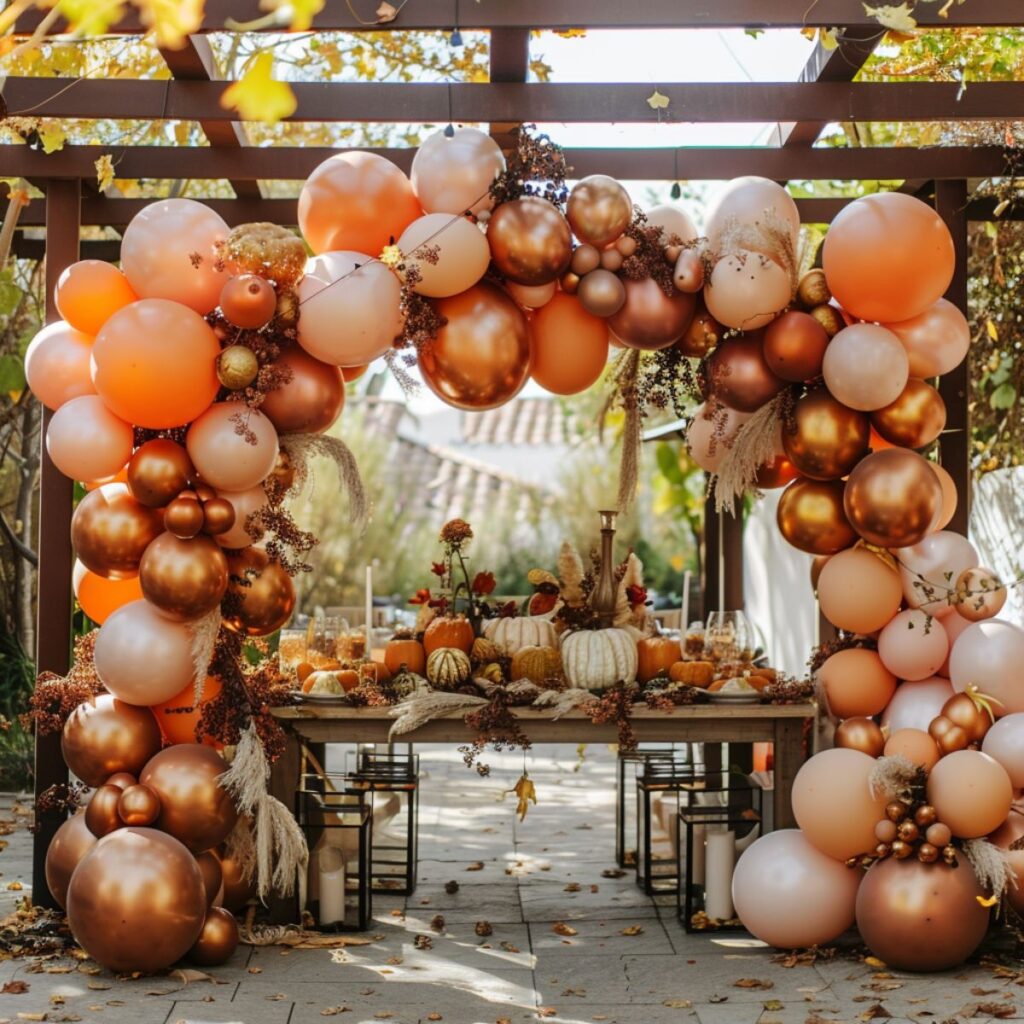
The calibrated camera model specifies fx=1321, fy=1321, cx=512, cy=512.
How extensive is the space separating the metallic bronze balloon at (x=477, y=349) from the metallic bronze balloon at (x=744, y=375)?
0.72 m

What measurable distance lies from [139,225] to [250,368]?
24.6 inches

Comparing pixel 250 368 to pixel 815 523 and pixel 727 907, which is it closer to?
pixel 815 523

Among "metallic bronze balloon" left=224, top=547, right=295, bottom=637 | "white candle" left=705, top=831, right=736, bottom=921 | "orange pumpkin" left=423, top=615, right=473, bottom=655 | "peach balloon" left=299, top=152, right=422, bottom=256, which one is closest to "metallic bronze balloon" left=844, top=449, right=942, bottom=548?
"white candle" left=705, top=831, right=736, bottom=921

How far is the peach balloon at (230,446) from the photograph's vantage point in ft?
13.8

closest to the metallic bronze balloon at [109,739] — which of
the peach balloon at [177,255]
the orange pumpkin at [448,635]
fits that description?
the orange pumpkin at [448,635]

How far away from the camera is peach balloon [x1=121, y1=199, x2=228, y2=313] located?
431 centimetres

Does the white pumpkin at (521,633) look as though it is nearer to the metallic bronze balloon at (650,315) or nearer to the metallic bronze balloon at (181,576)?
the metallic bronze balloon at (650,315)

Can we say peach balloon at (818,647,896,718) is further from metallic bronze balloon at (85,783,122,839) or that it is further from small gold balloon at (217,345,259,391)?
metallic bronze balloon at (85,783,122,839)

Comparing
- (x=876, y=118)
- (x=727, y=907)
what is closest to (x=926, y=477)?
(x=876, y=118)

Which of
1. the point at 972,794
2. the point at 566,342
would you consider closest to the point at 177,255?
the point at 566,342

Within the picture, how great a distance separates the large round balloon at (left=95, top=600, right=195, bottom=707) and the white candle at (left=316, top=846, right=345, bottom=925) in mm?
977

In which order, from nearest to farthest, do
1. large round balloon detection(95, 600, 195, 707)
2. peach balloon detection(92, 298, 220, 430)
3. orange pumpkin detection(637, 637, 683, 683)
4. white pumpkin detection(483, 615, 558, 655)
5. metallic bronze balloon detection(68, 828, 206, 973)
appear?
metallic bronze balloon detection(68, 828, 206, 973), peach balloon detection(92, 298, 220, 430), large round balloon detection(95, 600, 195, 707), orange pumpkin detection(637, 637, 683, 683), white pumpkin detection(483, 615, 558, 655)

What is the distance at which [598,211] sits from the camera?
4.52m

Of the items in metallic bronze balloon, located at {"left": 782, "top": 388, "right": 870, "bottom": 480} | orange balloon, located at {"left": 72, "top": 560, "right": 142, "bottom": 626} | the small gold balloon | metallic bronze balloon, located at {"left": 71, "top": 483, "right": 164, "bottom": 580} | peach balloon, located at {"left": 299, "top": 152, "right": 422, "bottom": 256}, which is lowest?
orange balloon, located at {"left": 72, "top": 560, "right": 142, "bottom": 626}
